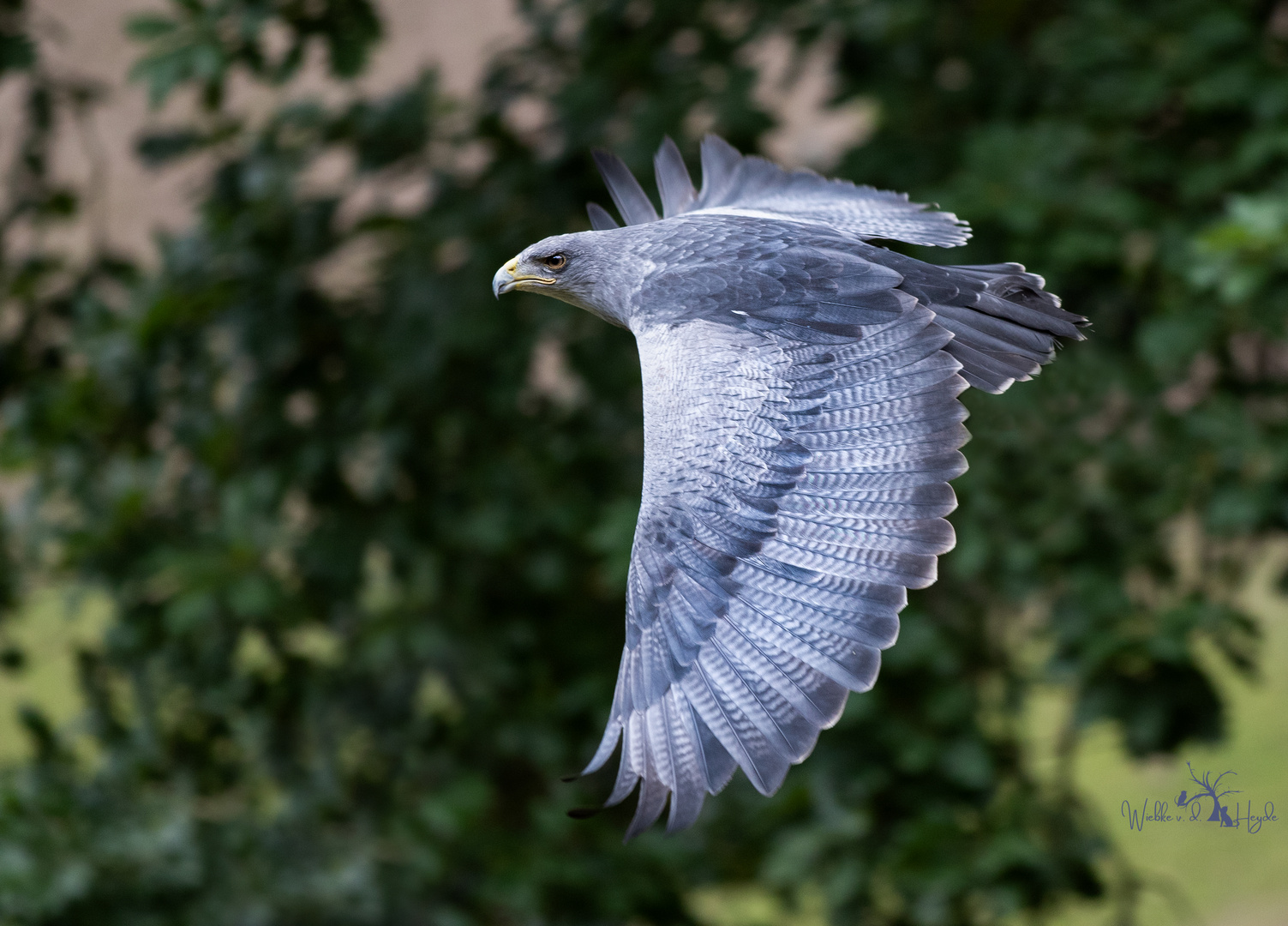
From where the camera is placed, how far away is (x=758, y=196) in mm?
3660

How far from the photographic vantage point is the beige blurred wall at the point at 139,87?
5.16m

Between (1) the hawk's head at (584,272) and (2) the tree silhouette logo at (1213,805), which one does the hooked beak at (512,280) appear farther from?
(2) the tree silhouette logo at (1213,805)

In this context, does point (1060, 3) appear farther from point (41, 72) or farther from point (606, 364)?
point (41, 72)

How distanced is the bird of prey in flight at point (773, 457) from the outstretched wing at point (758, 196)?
31cm

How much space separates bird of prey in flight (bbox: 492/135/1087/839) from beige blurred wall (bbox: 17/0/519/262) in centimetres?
246

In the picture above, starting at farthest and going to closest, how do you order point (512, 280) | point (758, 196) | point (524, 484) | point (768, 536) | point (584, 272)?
point (524, 484), point (758, 196), point (512, 280), point (584, 272), point (768, 536)

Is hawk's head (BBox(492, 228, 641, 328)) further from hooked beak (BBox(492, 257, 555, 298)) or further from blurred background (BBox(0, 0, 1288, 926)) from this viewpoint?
blurred background (BBox(0, 0, 1288, 926))

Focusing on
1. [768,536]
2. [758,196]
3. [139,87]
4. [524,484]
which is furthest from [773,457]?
[139,87]

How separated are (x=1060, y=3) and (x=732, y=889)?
3.44m

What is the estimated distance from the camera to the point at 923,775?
4.54 meters

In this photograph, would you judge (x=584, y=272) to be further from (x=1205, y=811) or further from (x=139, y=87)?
(x=139, y=87)

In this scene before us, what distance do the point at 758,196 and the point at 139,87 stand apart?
3106mm

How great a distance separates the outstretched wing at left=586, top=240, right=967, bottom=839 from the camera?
231cm

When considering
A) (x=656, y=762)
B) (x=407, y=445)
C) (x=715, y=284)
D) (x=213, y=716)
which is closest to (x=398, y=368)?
(x=407, y=445)
